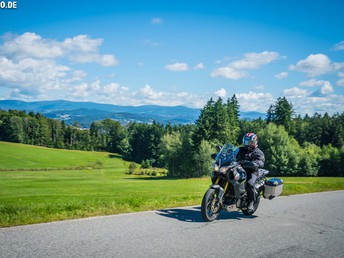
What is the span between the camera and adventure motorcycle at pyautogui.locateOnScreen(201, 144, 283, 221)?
7.24 meters

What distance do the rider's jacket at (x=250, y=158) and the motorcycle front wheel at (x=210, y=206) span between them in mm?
1275

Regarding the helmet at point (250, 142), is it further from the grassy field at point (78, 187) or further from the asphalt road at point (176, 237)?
the grassy field at point (78, 187)

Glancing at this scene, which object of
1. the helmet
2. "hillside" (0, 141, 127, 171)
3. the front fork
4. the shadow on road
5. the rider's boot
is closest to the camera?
the front fork

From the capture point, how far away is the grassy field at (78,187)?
7.66 meters

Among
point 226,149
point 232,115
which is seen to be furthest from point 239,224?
point 232,115

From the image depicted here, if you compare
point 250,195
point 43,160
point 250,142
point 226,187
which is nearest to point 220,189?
point 226,187

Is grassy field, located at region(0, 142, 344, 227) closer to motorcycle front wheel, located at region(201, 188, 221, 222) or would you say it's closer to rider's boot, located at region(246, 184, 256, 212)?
motorcycle front wheel, located at region(201, 188, 221, 222)

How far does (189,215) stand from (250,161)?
205 cm

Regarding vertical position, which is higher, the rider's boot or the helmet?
the helmet

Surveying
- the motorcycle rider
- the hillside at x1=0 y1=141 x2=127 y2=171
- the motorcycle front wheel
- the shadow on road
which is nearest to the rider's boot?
the motorcycle rider

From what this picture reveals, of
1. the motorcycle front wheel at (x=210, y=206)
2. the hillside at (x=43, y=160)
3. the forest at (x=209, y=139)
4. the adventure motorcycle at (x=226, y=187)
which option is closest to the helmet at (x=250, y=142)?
the adventure motorcycle at (x=226, y=187)

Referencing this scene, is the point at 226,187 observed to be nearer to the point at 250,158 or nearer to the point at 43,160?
the point at 250,158

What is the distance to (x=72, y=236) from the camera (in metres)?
5.34

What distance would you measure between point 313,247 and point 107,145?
436 ft
